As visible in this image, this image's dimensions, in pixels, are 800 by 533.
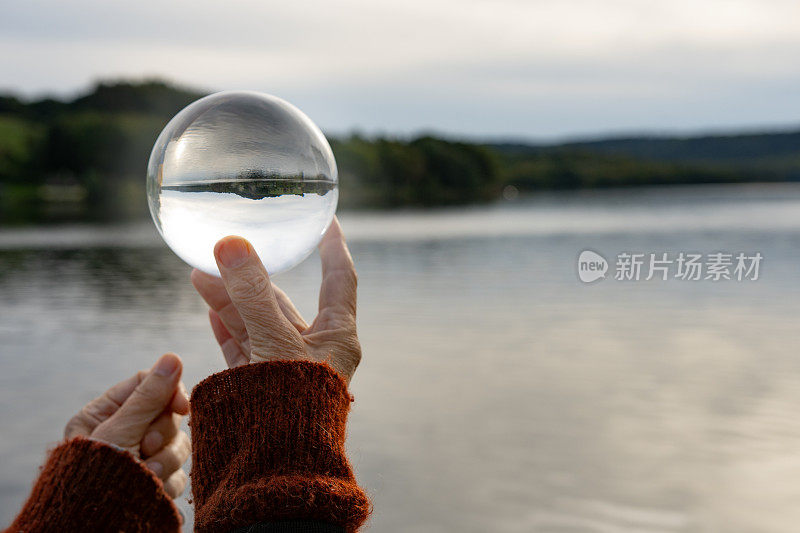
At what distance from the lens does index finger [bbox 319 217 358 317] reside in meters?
2.72

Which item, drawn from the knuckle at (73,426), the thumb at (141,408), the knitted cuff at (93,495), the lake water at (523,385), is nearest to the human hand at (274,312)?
the thumb at (141,408)

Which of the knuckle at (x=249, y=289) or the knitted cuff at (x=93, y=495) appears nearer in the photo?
the knitted cuff at (x=93, y=495)

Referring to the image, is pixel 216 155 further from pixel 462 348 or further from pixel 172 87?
pixel 172 87

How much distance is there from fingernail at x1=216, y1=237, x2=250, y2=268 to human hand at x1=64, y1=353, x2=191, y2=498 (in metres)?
0.76

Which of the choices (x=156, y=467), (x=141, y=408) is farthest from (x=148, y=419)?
(x=156, y=467)

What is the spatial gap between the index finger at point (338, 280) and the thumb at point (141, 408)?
0.75 metres

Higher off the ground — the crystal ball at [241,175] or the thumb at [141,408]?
the crystal ball at [241,175]

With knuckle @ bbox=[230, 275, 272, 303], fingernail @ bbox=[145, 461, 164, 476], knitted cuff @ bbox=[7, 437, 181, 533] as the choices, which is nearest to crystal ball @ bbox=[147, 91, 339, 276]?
knuckle @ bbox=[230, 275, 272, 303]

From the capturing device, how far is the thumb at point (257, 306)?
2.37m

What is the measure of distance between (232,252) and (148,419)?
3.19 feet

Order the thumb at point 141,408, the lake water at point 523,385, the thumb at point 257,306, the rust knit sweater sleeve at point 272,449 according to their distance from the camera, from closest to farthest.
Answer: the rust knit sweater sleeve at point 272,449 → the thumb at point 257,306 → the thumb at point 141,408 → the lake water at point 523,385

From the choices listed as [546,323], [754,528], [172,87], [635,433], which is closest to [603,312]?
[546,323]

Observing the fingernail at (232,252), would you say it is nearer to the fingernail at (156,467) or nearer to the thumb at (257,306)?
the thumb at (257,306)

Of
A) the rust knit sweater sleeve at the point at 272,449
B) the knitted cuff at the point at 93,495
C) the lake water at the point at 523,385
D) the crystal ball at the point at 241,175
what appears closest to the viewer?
the rust knit sweater sleeve at the point at 272,449
